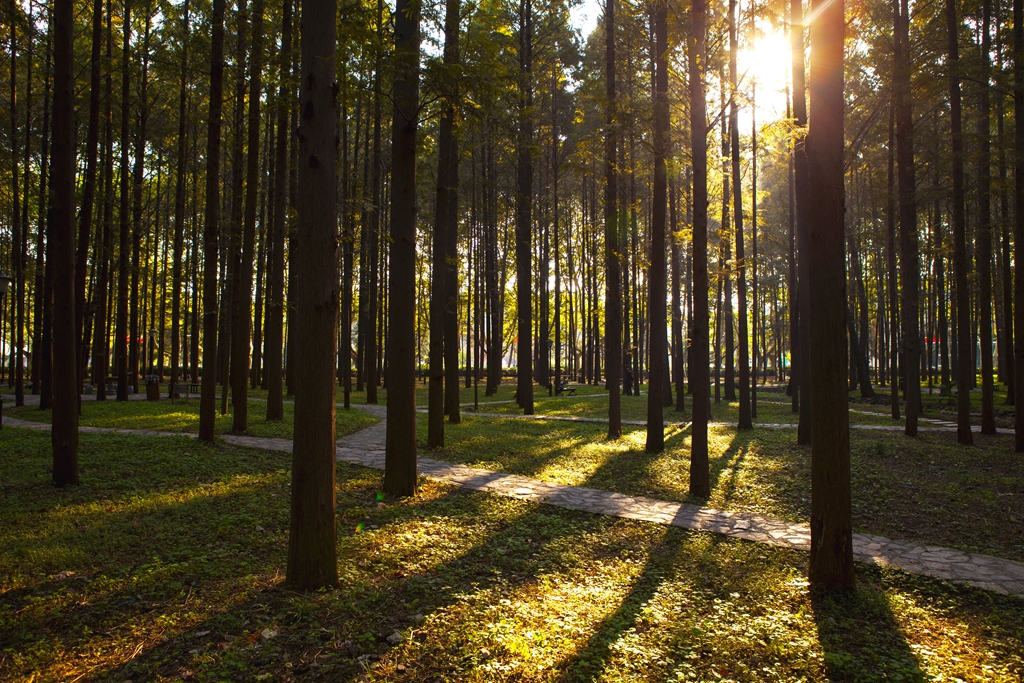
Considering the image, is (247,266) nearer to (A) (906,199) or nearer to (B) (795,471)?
(B) (795,471)

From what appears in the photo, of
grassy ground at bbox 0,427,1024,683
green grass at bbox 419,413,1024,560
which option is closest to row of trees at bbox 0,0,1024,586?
grassy ground at bbox 0,427,1024,683

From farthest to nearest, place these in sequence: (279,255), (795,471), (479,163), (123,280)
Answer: (479,163) < (123,280) < (279,255) < (795,471)

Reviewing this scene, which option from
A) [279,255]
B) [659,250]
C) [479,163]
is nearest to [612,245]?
[659,250]

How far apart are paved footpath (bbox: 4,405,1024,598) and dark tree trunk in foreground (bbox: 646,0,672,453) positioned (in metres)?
3.04

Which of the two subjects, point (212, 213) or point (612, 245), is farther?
point (612, 245)

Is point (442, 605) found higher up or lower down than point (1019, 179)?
lower down

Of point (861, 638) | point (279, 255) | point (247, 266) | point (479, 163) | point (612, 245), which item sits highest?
point (479, 163)

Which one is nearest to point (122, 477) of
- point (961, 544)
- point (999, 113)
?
point (961, 544)

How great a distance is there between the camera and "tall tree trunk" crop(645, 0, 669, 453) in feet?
30.5

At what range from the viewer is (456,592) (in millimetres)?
4305

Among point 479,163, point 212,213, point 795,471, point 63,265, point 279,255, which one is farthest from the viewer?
point 479,163

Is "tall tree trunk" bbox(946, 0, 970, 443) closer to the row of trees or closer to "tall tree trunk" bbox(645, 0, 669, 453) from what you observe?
the row of trees

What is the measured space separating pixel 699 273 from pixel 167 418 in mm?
12148

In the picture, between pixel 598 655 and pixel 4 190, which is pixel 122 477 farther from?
pixel 4 190
